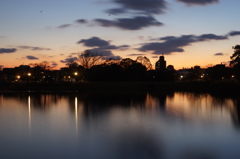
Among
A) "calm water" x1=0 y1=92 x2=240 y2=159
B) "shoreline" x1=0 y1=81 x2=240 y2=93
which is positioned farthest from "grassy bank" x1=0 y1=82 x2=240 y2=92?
"calm water" x1=0 y1=92 x2=240 y2=159

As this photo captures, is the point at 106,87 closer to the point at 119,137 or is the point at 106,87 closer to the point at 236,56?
the point at 236,56

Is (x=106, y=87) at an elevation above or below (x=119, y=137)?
above

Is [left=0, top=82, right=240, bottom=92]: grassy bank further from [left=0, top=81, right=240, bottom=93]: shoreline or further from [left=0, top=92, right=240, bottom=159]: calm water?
[left=0, top=92, right=240, bottom=159]: calm water

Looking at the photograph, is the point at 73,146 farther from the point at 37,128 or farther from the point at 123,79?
the point at 123,79

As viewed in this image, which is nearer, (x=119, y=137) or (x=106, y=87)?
(x=119, y=137)

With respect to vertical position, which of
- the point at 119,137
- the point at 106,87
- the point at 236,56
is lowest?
the point at 119,137

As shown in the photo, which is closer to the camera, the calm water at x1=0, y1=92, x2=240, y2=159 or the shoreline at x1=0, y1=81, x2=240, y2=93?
the calm water at x1=0, y1=92, x2=240, y2=159

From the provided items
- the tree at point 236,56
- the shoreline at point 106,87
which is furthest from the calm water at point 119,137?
the shoreline at point 106,87

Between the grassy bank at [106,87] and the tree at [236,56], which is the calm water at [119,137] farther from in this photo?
the grassy bank at [106,87]

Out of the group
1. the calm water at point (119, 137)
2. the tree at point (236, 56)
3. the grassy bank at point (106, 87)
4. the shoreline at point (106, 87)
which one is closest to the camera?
the calm water at point (119, 137)

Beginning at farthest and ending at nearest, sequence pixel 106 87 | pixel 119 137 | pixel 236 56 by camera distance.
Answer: pixel 106 87
pixel 236 56
pixel 119 137

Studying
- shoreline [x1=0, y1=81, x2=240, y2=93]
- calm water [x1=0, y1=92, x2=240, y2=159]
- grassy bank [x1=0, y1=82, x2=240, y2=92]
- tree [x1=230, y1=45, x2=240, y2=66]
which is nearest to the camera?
calm water [x1=0, y1=92, x2=240, y2=159]

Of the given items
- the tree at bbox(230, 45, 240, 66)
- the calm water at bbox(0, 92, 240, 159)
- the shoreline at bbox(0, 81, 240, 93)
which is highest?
the tree at bbox(230, 45, 240, 66)

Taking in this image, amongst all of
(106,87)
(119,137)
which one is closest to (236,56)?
(106,87)
